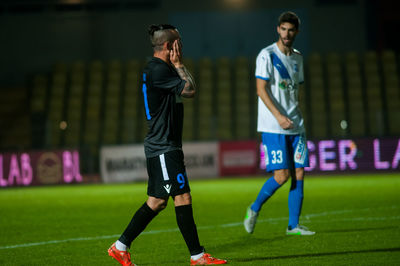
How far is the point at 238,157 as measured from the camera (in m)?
18.4

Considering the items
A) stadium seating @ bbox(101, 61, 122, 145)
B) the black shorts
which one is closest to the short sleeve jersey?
the black shorts

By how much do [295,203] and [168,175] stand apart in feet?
7.06

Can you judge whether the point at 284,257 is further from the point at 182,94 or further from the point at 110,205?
the point at 110,205

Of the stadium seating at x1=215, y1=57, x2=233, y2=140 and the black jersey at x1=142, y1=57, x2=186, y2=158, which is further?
the stadium seating at x1=215, y1=57, x2=233, y2=140

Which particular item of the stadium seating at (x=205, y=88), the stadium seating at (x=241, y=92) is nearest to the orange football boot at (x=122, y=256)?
the stadium seating at (x=241, y=92)

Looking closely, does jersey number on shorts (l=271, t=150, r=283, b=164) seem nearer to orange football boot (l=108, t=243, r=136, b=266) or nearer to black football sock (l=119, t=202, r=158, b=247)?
black football sock (l=119, t=202, r=158, b=247)

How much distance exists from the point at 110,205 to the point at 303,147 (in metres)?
5.11

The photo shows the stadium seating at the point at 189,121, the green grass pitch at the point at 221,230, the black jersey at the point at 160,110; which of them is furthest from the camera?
the stadium seating at the point at 189,121

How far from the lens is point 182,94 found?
5.12m

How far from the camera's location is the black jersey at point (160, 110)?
525 cm

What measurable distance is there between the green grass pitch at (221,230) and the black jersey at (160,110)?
0.99 meters

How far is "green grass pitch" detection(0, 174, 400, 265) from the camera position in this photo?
5.74 m

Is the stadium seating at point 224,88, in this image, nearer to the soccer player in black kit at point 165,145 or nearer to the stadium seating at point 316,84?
the stadium seating at point 316,84

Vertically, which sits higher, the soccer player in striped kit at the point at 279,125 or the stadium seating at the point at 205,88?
the stadium seating at the point at 205,88
